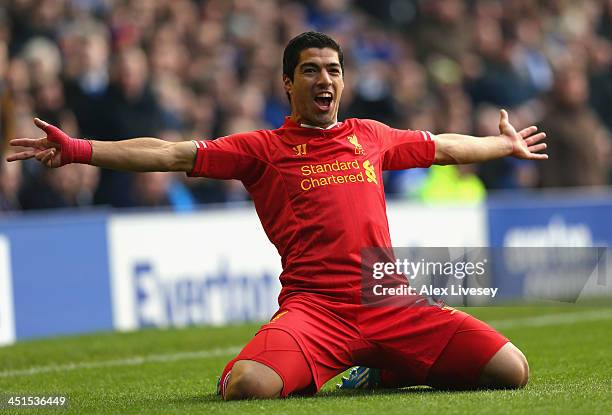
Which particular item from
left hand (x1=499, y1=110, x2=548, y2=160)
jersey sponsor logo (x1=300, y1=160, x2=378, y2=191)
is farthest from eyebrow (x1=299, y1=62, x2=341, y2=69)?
left hand (x1=499, y1=110, x2=548, y2=160)

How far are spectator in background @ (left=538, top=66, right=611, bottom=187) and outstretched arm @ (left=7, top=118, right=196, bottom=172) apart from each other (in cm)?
1020

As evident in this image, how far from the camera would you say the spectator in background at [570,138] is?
55.1 feet

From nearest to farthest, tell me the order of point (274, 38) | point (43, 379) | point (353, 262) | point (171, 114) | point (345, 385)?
point (353, 262) < point (345, 385) < point (43, 379) < point (171, 114) < point (274, 38)

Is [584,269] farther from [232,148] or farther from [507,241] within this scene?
[507,241]

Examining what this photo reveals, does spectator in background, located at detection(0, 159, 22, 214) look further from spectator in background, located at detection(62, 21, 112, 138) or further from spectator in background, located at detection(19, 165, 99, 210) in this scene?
spectator in background, located at detection(62, 21, 112, 138)

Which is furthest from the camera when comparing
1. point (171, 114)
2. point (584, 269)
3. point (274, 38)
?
point (274, 38)

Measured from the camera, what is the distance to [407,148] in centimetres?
776

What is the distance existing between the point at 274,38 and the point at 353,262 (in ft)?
35.1

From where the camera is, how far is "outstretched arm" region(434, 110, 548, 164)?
25.7 feet

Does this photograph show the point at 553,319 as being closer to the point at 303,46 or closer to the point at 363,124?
the point at 363,124

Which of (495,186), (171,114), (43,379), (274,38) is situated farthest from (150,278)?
(495,186)

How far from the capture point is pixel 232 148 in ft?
24.2

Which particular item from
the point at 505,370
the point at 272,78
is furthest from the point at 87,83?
the point at 505,370

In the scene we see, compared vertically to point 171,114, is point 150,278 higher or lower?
lower
